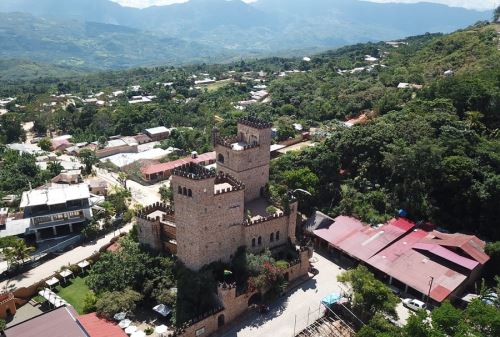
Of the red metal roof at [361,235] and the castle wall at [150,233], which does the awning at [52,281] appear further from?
the red metal roof at [361,235]

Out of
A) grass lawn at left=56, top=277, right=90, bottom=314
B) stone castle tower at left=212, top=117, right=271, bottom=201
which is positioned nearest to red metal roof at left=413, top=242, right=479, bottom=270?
stone castle tower at left=212, top=117, right=271, bottom=201

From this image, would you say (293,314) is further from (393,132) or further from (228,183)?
(393,132)

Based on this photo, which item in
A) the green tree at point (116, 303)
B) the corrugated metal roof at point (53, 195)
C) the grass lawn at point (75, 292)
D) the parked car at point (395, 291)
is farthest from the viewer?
the corrugated metal roof at point (53, 195)

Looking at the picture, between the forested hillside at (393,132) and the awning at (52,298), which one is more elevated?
the forested hillside at (393,132)

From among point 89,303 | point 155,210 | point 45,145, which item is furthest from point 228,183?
point 45,145

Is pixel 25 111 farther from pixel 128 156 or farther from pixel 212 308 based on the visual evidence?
pixel 212 308

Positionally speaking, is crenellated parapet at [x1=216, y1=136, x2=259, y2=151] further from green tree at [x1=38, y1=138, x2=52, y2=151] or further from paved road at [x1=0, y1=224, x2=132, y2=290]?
green tree at [x1=38, y1=138, x2=52, y2=151]

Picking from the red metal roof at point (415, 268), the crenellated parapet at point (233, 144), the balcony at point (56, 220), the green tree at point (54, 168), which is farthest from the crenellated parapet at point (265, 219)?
the green tree at point (54, 168)
